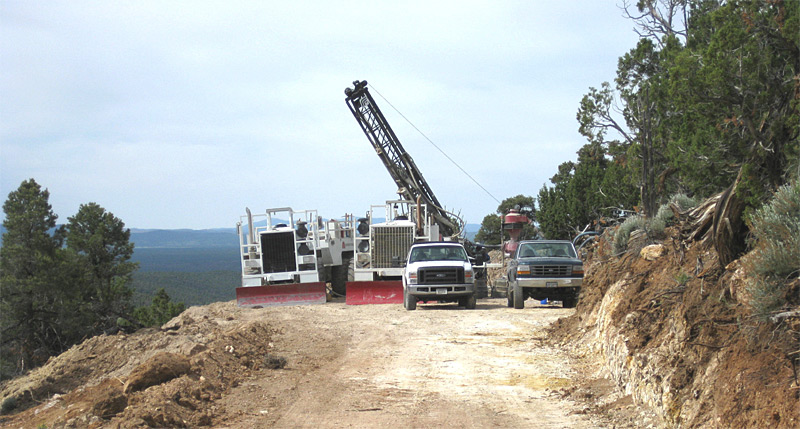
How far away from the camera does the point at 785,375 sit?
5883 millimetres

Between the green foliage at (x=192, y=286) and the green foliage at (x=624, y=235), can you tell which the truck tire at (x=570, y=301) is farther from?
the green foliage at (x=192, y=286)

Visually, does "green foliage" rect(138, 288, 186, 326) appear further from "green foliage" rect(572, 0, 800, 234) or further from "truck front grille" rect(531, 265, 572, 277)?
"green foliage" rect(572, 0, 800, 234)

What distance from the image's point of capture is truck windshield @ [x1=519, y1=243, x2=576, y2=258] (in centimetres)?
2141

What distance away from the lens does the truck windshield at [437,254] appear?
875 inches

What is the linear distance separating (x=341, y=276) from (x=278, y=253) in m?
3.15

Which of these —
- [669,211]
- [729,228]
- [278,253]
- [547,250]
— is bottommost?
[547,250]

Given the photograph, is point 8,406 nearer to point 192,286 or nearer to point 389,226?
point 389,226

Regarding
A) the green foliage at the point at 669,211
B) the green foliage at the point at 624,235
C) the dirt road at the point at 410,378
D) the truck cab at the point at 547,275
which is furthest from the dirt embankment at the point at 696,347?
the truck cab at the point at 547,275

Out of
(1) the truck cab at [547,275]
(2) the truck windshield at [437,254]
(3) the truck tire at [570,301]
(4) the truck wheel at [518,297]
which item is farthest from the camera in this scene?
(2) the truck windshield at [437,254]

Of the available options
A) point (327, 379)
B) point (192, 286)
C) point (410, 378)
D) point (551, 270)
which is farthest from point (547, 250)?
point (192, 286)

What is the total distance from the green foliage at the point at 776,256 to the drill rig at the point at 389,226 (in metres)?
15.4

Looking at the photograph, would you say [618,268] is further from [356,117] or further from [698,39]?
[356,117]

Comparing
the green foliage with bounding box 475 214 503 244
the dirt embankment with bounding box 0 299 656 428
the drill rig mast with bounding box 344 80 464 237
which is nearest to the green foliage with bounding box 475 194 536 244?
the green foliage with bounding box 475 214 503 244

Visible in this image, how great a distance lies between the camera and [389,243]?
1072 inches
